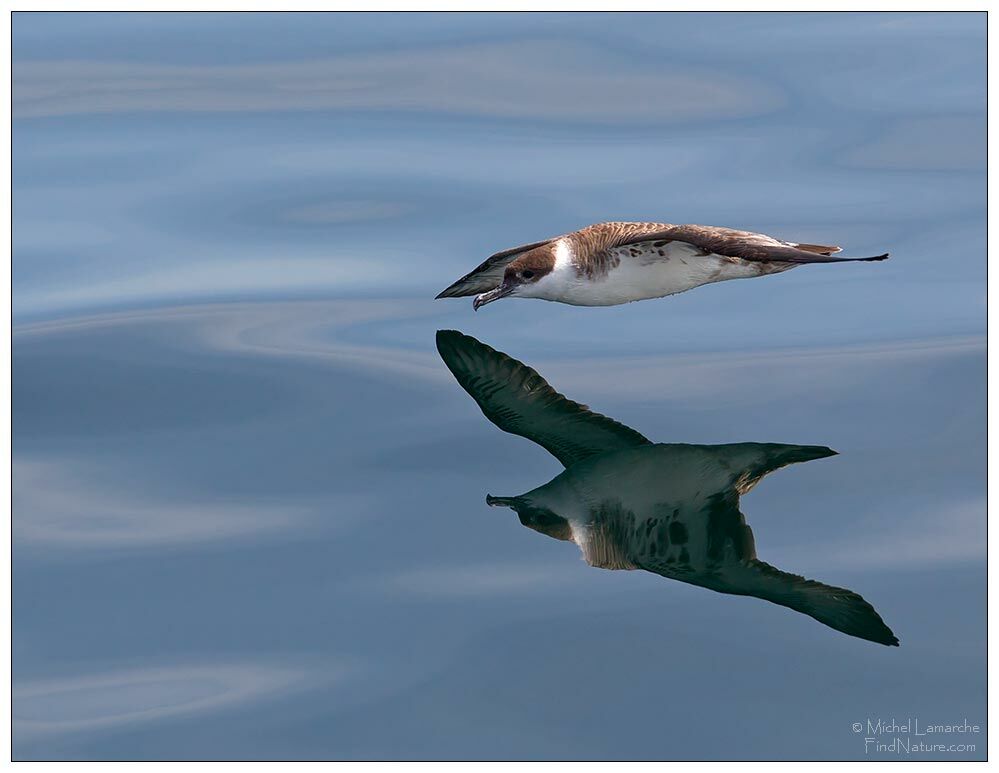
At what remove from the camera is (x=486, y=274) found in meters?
12.7

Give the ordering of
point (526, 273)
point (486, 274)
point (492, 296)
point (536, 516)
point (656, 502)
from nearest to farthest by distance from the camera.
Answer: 1. point (536, 516)
2. point (656, 502)
3. point (492, 296)
4. point (526, 273)
5. point (486, 274)

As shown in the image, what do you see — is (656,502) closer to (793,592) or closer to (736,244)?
(793,592)

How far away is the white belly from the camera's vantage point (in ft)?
39.0

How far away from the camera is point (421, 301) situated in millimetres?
12609

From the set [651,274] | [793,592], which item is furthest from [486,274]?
[793,592]

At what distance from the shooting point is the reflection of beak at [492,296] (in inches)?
474

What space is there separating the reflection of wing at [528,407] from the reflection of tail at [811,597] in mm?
1776

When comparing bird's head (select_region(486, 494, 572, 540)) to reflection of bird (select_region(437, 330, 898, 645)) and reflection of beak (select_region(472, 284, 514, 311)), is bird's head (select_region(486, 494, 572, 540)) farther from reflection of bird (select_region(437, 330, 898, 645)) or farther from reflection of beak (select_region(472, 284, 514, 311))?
reflection of beak (select_region(472, 284, 514, 311))

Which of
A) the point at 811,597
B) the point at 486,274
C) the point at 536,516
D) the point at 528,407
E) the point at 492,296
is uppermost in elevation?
the point at 486,274

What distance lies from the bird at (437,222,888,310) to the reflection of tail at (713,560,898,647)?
3.57 m

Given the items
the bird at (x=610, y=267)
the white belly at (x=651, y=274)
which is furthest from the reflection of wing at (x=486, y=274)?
the white belly at (x=651, y=274)

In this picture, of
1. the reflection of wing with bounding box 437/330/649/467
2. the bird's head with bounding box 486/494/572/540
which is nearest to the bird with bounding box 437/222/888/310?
the reflection of wing with bounding box 437/330/649/467

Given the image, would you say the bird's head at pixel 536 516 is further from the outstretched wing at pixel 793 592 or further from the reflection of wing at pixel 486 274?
the reflection of wing at pixel 486 274

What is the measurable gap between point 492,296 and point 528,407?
1.62 metres
